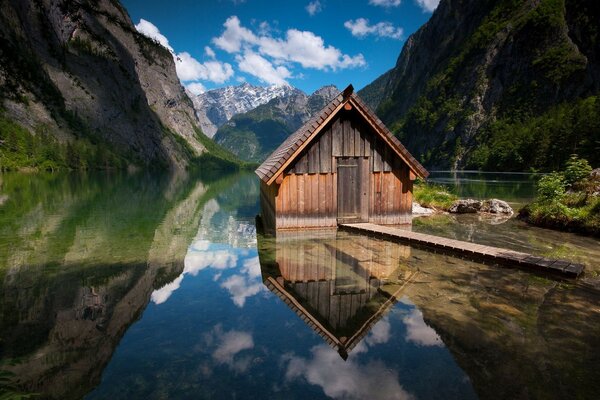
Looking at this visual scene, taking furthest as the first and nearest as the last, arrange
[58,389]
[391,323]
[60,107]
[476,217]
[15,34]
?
1. [60,107]
2. [15,34]
3. [476,217]
4. [391,323]
5. [58,389]

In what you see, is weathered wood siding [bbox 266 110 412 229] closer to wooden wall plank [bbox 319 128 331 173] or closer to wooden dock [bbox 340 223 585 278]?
wooden wall plank [bbox 319 128 331 173]

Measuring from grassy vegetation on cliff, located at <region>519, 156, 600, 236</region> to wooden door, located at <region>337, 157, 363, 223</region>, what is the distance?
945 centimetres

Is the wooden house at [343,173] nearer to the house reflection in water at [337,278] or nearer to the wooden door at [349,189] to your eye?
the wooden door at [349,189]

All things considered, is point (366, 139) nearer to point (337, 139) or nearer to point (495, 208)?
point (337, 139)

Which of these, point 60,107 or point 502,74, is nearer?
point 60,107

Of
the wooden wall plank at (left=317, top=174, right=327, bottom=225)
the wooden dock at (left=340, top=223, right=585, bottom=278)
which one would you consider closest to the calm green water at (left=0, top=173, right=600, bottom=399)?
the wooden dock at (left=340, top=223, right=585, bottom=278)

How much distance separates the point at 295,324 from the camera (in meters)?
7.27

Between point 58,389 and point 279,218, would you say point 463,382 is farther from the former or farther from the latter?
point 279,218

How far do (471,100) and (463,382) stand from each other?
14845cm

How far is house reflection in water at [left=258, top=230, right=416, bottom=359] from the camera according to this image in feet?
23.6

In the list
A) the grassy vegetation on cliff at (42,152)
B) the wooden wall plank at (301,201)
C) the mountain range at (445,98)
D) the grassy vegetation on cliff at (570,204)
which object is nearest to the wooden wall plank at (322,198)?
the wooden wall plank at (301,201)

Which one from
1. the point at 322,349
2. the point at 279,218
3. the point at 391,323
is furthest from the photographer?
the point at 279,218

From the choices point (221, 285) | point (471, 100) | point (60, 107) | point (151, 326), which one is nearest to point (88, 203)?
point (221, 285)

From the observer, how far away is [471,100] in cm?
13350
